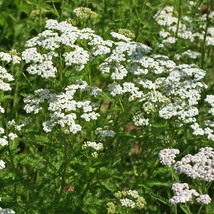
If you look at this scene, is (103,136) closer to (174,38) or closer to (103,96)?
(103,96)

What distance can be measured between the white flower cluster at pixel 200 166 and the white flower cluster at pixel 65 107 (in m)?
0.97

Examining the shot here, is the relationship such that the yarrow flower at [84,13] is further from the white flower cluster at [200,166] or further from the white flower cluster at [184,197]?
the white flower cluster at [184,197]

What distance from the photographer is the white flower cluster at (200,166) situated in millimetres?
5281

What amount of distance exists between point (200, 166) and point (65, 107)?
1.39 metres

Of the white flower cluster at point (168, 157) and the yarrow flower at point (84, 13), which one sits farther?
the yarrow flower at point (84, 13)

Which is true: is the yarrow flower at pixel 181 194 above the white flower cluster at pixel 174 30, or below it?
below

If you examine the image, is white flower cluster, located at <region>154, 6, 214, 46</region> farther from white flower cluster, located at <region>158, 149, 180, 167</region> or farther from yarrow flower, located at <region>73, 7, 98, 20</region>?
white flower cluster, located at <region>158, 149, 180, 167</region>

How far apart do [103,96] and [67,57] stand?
1.81ft

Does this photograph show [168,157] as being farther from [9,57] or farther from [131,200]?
[9,57]

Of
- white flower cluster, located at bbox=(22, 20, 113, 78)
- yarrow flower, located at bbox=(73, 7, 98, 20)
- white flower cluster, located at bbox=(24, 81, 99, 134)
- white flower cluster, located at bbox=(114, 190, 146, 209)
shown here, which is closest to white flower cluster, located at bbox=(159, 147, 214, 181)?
white flower cluster, located at bbox=(114, 190, 146, 209)

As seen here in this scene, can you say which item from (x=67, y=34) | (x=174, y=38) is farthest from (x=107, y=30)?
(x=67, y=34)

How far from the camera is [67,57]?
19.6 ft

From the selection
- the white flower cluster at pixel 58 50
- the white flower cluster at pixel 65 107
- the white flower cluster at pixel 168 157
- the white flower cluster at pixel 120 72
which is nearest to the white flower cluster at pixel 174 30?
the white flower cluster at pixel 120 72

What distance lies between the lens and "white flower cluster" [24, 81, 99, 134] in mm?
5574
